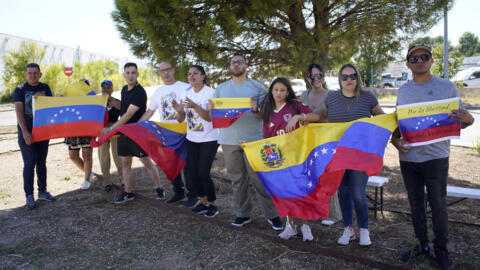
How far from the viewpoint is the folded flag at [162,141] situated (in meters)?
5.35

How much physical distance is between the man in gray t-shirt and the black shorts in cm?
155

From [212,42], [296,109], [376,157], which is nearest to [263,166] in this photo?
[296,109]

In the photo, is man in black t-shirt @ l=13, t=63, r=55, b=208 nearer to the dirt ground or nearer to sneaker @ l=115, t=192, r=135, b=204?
the dirt ground

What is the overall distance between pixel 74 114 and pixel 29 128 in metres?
0.70

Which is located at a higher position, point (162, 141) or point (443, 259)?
point (162, 141)

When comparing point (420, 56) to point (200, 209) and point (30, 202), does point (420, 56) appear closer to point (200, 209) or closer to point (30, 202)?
point (200, 209)

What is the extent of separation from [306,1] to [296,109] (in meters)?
3.25

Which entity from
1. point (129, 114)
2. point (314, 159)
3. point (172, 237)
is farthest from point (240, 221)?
point (129, 114)

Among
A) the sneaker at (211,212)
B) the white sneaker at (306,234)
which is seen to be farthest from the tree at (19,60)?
the white sneaker at (306,234)

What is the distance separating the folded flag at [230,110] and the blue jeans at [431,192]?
1.87 meters

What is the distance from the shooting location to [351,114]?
12.4 feet

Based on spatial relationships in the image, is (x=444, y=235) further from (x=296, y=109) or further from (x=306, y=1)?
(x=306, y=1)

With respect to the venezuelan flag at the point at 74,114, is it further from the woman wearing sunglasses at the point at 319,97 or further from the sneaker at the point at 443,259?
the sneaker at the point at 443,259

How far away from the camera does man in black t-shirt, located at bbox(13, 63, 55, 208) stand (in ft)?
18.5
